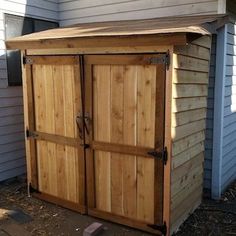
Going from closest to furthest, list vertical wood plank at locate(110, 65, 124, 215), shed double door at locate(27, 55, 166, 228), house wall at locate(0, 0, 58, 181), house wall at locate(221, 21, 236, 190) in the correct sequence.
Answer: shed double door at locate(27, 55, 166, 228) → vertical wood plank at locate(110, 65, 124, 215) → house wall at locate(221, 21, 236, 190) → house wall at locate(0, 0, 58, 181)

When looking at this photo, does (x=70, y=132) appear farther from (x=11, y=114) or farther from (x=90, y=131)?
(x=11, y=114)

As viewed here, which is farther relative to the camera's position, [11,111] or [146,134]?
[11,111]

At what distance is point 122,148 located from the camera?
3.85 m

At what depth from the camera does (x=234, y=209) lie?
14.9ft

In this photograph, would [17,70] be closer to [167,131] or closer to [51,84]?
[51,84]

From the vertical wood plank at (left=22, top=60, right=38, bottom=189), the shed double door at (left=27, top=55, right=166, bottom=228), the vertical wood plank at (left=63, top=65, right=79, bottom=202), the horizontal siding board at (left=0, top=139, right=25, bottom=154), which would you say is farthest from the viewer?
the horizontal siding board at (left=0, top=139, right=25, bottom=154)

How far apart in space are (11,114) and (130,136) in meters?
2.51

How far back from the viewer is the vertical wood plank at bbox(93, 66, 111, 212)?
152 inches

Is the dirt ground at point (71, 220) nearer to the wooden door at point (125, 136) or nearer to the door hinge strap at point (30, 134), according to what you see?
the wooden door at point (125, 136)

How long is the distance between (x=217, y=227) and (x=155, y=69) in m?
2.07

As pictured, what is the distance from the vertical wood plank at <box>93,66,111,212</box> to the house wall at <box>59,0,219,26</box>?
5.64 ft

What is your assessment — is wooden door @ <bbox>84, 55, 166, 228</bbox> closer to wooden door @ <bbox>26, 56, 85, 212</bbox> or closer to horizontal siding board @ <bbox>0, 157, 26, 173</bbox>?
wooden door @ <bbox>26, 56, 85, 212</bbox>

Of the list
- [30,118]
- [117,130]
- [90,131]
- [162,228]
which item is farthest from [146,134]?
[30,118]

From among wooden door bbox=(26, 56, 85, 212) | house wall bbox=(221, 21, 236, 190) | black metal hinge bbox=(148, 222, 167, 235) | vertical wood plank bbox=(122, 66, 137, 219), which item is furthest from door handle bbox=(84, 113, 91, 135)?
house wall bbox=(221, 21, 236, 190)
